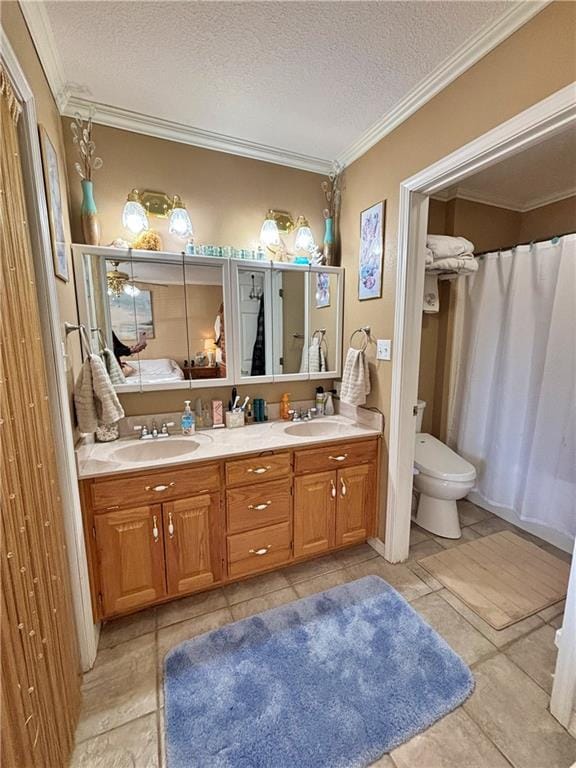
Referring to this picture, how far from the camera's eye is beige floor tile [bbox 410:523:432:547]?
2285 millimetres

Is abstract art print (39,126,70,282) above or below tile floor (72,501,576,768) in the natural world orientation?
above

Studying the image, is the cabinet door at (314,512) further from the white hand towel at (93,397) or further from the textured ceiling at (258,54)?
the textured ceiling at (258,54)

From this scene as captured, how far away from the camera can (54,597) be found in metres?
1.09

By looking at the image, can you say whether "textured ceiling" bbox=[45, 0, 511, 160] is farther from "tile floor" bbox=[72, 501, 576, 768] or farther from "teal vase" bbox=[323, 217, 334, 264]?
"tile floor" bbox=[72, 501, 576, 768]

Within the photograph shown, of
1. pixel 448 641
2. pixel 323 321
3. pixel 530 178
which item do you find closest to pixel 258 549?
pixel 448 641

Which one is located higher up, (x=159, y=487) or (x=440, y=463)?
(x=159, y=487)

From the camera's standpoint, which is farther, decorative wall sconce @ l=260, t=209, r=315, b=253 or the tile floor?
decorative wall sconce @ l=260, t=209, r=315, b=253

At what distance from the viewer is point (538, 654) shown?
1486 mm

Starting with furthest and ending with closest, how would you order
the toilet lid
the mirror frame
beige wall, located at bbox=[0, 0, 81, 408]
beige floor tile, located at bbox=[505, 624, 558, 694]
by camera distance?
the toilet lid → the mirror frame → beige floor tile, located at bbox=[505, 624, 558, 694] → beige wall, located at bbox=[0, 0, 81, 408]

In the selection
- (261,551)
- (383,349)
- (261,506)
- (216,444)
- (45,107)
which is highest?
(45,107)

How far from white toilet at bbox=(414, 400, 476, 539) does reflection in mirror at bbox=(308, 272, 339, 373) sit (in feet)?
3.15

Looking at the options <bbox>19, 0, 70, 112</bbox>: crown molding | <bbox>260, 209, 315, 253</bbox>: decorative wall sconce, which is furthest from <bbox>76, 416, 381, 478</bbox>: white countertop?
Result: <bbox>19, 0, 70, 112</bbox>: crown molding

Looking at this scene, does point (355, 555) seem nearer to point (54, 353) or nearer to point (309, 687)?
point (309, 687)

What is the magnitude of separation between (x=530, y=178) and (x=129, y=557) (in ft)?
11.4
